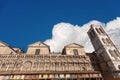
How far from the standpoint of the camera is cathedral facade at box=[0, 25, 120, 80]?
23781mm

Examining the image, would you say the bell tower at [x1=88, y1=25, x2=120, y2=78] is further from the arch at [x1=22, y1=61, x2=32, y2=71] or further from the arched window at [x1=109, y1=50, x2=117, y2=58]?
the arch at [x1=22, y1=61, x2=32, y2=71]

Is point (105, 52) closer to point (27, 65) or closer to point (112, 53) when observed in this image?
point (112, 53)

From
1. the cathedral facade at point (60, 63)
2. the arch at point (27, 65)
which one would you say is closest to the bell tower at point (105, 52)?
the cathedral facade at point (60, 63)

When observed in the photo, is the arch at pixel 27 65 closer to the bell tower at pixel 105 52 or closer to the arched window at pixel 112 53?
the bell tower at pixel 105 52

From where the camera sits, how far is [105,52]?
3203 centimetres

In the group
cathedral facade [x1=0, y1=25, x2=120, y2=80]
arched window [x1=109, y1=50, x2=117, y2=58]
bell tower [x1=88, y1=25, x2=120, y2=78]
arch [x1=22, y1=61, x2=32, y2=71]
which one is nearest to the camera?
cathedral facade [x1=0, y1=25, x2=120, y2=80]

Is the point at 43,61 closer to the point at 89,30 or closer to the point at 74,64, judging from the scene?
the point at 74,64

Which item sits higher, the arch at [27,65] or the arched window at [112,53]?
the arched window at [112,53]

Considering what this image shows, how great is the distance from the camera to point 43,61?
2944cm

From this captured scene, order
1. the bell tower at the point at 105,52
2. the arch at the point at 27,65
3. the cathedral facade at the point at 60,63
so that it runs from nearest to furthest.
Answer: the cathedral facade at the point at 60,63 < the arch at the point at 27,65 < the bell tower at the point at 105,52

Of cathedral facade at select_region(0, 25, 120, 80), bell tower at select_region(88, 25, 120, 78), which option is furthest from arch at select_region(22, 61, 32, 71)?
bell tower at select_region(88, 25, 120, 78)

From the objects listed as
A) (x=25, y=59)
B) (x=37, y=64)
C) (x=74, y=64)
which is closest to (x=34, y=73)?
(x=37, y=64)

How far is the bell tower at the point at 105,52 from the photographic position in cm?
2853

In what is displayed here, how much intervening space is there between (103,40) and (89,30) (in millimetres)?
9467
